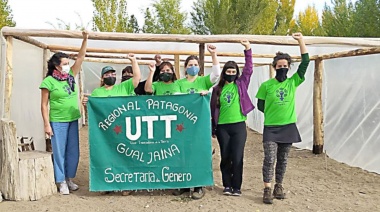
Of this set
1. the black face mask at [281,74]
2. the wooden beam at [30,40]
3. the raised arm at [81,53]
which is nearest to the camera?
the black face mask at [281,74]

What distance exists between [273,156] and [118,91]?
192 cm

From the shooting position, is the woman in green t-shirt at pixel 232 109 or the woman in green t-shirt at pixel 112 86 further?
the woman in green t-shirt at pixel 112 86

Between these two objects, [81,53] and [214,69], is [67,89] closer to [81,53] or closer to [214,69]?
[81,53]

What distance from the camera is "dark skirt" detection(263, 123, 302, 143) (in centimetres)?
495

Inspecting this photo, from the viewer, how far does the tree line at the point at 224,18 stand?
61.6 ft

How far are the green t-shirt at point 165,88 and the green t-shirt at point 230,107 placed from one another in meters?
0.57

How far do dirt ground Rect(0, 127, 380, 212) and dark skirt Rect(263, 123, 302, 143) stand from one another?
0.72 metres

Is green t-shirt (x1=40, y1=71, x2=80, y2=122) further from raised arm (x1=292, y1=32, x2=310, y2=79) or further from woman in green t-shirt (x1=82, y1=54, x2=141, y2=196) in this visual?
raised arm (x1=292, y1=32, x2=310, y2=79)

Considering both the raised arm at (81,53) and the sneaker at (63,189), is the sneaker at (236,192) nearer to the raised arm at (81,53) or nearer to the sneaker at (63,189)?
the sneaker at (63,189)

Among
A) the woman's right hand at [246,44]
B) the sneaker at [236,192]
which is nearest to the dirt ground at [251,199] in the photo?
the sneaker at [236,192]

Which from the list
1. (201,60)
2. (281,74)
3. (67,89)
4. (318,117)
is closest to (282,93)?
(281,74)

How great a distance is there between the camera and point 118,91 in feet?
17.6

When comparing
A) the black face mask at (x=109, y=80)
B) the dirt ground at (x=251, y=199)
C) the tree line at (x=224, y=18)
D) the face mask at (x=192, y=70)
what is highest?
the tree line at (x=224, y=18)

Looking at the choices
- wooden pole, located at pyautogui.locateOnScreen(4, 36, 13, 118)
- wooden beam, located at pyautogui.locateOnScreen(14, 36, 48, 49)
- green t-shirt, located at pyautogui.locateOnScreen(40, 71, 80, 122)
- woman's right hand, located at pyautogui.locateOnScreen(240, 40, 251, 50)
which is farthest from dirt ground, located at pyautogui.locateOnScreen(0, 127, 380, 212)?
wooden beam, located at pyautogui.locateOnScreen(14, 36, 48, 49)
